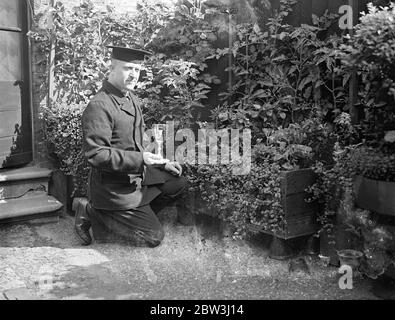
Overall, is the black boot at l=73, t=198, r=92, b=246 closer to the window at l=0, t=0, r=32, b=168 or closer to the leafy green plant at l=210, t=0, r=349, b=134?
the window at l=0, t=0, r=32, b=168

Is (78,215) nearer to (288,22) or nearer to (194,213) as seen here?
(194,213)

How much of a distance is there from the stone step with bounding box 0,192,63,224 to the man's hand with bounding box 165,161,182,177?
5.04 feet

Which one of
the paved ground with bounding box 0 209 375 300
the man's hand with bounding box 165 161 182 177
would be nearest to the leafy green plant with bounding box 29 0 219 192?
the man's hand with bounding box 165 161 182 177

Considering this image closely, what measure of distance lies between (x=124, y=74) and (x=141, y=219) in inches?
51.5

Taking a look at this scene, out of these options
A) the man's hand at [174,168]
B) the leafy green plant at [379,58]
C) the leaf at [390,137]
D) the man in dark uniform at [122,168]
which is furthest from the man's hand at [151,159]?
the leaf at [390,137]

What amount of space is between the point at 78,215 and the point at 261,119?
2.03 meters

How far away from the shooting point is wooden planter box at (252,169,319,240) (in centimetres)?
404

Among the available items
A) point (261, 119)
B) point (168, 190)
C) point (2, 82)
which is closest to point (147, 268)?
point (168, 190)

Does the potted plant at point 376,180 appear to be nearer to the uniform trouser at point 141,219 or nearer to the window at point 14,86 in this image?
the uniform trouser at point 141,219

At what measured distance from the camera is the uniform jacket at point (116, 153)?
436 cm

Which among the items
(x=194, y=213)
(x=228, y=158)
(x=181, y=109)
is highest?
(x=181, y=109)

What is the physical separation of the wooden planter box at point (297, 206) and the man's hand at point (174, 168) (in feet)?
3.34

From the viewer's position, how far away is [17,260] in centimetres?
447

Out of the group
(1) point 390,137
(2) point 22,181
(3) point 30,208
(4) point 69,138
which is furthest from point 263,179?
(2) point 22,181
